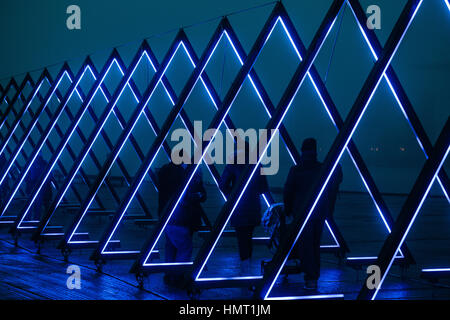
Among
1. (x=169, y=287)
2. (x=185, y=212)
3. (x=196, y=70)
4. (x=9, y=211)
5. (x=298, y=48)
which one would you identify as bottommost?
(x=169, y=287)

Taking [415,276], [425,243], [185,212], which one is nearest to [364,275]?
[415,276]

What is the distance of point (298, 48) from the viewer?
1080cm

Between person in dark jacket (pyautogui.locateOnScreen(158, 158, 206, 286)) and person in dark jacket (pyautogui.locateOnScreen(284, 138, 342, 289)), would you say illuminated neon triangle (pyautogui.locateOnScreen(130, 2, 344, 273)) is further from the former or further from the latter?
person in dark jacket (pyautogui.locateOnScreen(284, 138, 342, 289))

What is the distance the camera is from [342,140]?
739cm

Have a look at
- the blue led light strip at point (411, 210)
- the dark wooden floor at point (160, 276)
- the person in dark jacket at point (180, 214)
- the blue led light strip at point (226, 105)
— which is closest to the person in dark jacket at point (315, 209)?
the dark wooden floor at point (160, 276)

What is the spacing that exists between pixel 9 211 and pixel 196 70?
1299 cm

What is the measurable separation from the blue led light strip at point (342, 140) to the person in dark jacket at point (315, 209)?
1.54 m

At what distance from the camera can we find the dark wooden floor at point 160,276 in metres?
8.81

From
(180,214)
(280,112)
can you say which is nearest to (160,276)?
(180,214)

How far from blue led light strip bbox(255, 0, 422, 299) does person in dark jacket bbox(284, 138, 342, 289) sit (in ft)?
5.07

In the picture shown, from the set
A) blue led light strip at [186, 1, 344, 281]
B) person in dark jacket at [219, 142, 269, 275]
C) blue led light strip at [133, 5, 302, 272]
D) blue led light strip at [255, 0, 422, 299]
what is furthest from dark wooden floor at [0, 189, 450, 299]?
blue led light strip at [255, 0, 422, 299]

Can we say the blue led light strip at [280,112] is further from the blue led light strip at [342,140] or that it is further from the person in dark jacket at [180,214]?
the person in dark jacket at [180,214]

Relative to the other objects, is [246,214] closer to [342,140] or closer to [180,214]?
[180,214]

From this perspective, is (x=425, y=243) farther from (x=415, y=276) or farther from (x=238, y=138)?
(x=238, y=138)
